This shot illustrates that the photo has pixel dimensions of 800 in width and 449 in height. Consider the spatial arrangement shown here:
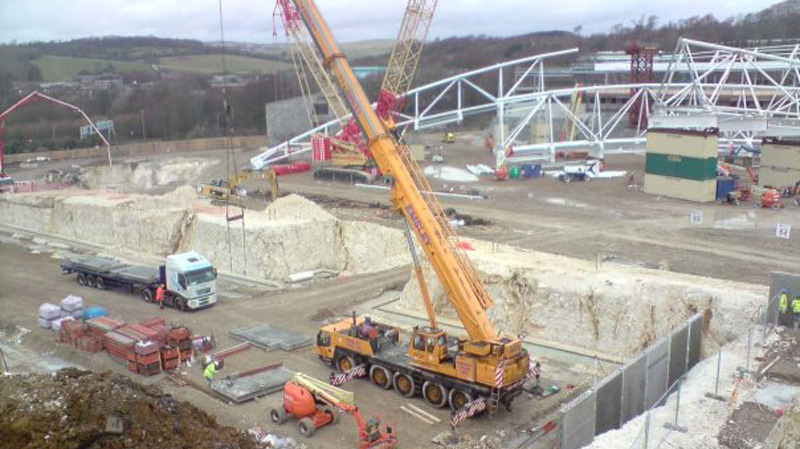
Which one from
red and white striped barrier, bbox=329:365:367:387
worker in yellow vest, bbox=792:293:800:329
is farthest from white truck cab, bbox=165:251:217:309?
worker in yellow vest, bbox=792:293:800:329

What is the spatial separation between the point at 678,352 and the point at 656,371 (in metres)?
1.25

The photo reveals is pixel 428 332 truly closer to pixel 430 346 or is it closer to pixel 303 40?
pixel 430 346

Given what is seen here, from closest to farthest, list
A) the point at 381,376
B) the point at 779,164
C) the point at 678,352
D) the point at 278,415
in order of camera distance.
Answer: the point at 278,415 < the point at 678,352 < the point at 381,376 < the point at 779,164

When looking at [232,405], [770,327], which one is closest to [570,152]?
[770,327]

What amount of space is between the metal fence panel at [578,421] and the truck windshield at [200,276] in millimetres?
14497

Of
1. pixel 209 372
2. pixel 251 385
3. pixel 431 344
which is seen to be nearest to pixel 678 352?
pixel 431 344

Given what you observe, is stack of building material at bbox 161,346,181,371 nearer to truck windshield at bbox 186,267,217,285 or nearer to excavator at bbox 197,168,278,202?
truck windshield at bbox 186,267,217,285

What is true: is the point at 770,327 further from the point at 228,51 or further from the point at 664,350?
the point at 228,51

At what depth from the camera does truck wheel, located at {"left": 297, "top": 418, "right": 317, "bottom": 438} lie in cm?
1385

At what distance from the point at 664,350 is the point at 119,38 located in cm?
7963

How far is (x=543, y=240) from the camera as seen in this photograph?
29.6 metres

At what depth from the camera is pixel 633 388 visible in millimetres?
13250

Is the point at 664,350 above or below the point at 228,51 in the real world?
below

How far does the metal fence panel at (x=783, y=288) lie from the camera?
52.3 ft
